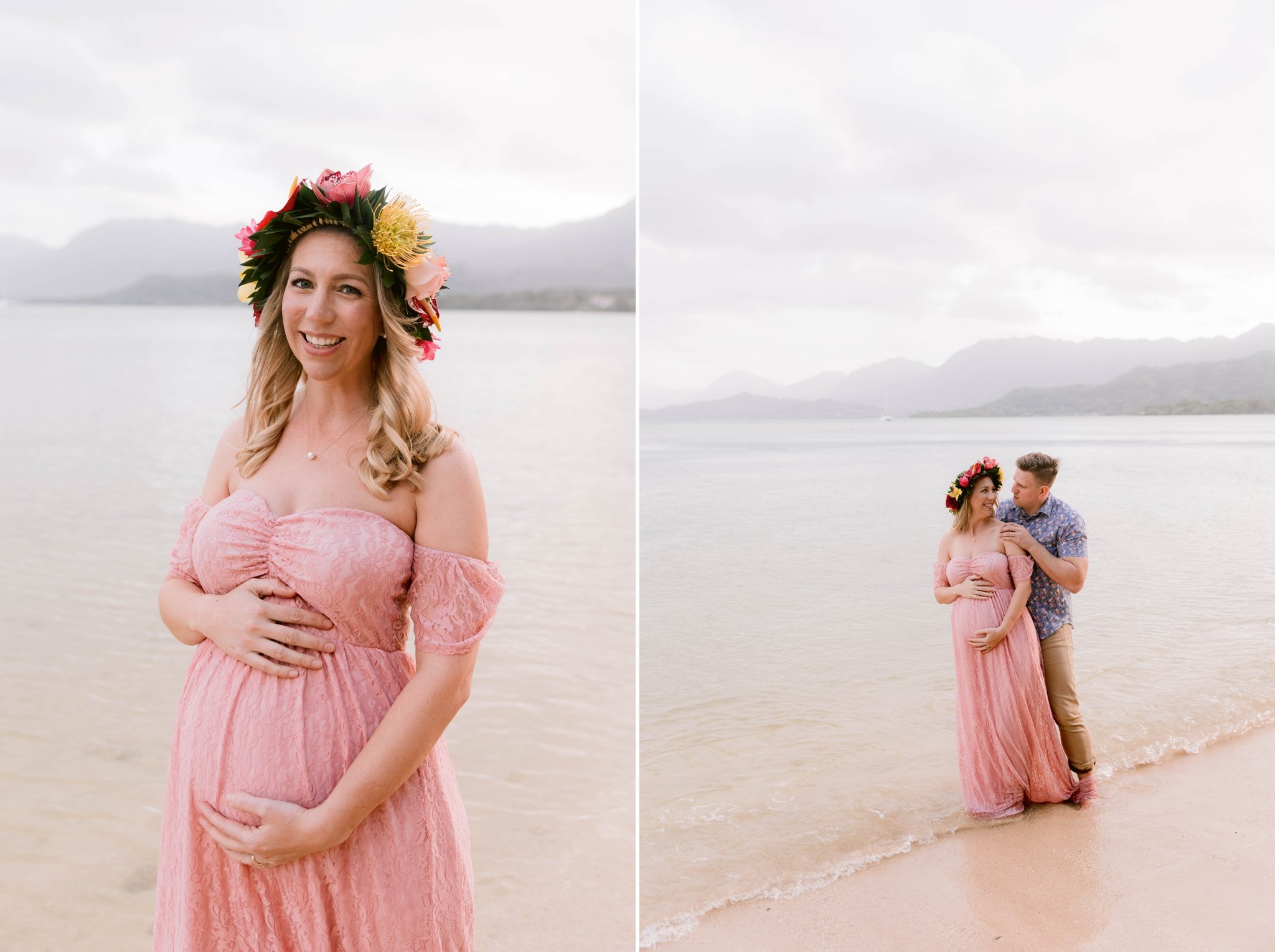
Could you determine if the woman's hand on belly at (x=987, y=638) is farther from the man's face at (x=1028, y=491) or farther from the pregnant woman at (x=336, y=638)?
the pregnant woman at (x=336, y=638)

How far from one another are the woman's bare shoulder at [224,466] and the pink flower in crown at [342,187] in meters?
0.42

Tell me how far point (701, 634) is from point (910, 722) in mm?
4299

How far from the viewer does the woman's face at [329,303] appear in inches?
69.3

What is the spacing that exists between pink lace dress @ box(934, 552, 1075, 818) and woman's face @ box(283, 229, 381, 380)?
2.85 m

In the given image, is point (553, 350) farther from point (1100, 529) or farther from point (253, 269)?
point (253, 269)

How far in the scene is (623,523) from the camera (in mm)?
9547

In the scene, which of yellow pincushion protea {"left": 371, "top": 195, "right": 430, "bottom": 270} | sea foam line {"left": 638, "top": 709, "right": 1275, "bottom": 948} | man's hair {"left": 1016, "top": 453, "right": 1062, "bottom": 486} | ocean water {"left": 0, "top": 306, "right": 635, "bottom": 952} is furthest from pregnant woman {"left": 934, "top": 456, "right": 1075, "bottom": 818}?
yellow pincushion protea {"left": 371, "top": 195, "right": 430, "bottom": 270}

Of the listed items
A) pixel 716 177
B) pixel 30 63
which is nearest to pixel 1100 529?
pixel 716 177

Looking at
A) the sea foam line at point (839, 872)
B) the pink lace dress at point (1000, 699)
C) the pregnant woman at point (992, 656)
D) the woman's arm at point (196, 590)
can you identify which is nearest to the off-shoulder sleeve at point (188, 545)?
the woman's arm at point (196, 590)

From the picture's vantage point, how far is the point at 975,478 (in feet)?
13.0

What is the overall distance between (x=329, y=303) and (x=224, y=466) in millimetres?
374

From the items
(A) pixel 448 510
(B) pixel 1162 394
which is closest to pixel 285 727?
(A) pixel 448 510

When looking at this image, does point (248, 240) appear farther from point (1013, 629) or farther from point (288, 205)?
point (1013, 629)

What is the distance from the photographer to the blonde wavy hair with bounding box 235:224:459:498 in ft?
5.62
